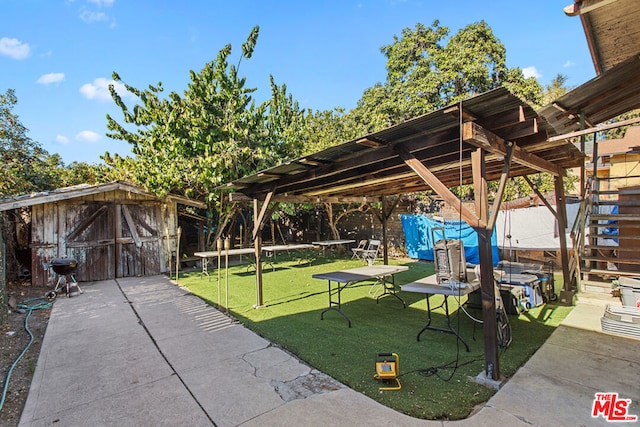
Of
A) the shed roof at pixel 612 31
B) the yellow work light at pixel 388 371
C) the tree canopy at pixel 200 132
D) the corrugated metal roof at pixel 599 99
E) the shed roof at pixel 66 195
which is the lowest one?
the yellow work light at pixel 388 371

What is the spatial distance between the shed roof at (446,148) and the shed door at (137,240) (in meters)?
4.91

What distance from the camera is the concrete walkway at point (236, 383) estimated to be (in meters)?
2.45

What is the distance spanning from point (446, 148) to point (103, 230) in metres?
9.24

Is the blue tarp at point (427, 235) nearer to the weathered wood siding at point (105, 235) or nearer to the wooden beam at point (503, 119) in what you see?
the wooden beam at point (503, 119)

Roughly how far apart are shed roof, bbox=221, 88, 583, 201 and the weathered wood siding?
491 centimetres

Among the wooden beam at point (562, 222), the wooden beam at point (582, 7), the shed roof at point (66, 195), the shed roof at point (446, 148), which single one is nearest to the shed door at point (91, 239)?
the shed roof at point (66, 195)

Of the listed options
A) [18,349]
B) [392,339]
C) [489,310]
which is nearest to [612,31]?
[489,310]

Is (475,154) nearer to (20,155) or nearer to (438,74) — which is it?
(438,74)

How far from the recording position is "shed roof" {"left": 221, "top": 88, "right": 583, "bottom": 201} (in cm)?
276

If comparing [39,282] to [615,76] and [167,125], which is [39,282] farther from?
[615,76]

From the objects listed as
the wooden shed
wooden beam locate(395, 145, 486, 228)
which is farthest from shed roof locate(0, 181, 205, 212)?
wooden beam locate(395, 145, 486, 228)

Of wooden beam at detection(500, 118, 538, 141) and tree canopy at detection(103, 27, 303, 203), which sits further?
tree canopy at detection(103, 27, 303, 203)

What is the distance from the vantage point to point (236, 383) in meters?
3.03

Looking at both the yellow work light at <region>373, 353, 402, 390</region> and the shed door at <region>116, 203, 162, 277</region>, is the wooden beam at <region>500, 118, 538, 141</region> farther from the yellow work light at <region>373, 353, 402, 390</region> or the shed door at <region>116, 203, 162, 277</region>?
the shed door at <region>116, 203, 162, 277</region>
